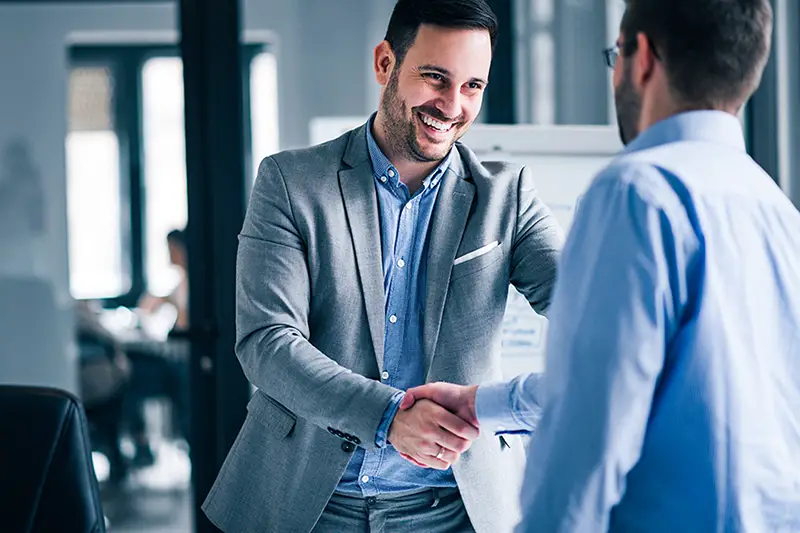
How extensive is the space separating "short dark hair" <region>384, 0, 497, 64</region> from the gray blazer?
216 mm

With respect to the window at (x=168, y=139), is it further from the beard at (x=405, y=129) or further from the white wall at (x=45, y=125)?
the beard at (x=405, y=129)

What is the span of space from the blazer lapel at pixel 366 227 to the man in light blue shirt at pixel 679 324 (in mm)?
626

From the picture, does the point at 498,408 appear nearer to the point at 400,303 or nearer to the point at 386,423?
the point at 386,423

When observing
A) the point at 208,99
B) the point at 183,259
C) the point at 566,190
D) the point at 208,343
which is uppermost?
the point at 208,99

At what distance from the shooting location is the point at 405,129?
5.56 feet

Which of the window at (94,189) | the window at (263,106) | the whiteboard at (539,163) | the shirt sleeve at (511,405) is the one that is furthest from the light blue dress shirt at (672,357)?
the window at (94,189)

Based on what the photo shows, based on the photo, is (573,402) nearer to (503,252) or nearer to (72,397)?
(503,252)

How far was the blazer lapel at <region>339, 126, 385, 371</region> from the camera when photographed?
1.62 metres

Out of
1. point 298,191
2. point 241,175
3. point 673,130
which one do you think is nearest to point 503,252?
point 298,191

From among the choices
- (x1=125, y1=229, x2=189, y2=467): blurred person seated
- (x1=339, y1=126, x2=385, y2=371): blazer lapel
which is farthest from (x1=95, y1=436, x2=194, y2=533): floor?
(x1=339, y1=126, x2=385, y2=371): blazer lapel

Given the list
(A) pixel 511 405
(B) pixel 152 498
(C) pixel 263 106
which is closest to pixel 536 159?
(C) pixel 263 106

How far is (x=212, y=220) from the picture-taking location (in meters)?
2.80

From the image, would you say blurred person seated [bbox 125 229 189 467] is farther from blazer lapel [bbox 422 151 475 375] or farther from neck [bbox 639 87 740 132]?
neck [bbox 639 87 740 132]

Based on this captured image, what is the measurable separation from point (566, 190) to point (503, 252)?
104 centimetres
